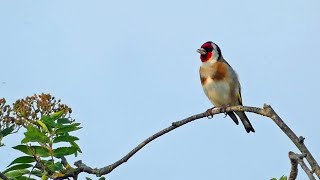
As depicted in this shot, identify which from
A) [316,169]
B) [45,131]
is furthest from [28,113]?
[316,169]

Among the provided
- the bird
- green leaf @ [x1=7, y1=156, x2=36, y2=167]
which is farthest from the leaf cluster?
the bird

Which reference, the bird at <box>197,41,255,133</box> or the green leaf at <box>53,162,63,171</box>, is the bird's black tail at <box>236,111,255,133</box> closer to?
the bird at <box>197,41,255,133</box>

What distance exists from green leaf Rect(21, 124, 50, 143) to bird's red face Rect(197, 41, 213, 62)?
245 inches

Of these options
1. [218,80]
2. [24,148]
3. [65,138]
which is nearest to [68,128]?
[65,138]

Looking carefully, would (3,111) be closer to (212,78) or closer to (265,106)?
(265,106)

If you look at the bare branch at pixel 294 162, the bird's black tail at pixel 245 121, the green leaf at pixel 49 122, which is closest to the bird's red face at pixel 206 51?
the bird's black tail at pixel 245 121

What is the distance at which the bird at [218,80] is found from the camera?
390 inches

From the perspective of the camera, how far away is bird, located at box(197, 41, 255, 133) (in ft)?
32.5

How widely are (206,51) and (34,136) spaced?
6.45 metres

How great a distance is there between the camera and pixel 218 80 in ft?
32.5

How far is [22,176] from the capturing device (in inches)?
165

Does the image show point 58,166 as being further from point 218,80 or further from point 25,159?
point 218,80

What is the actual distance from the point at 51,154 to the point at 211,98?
589 cm

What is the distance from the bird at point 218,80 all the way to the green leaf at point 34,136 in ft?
18.9
